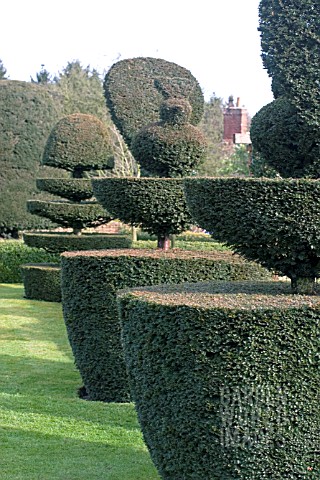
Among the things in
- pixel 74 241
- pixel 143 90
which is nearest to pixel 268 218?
pixel 143 90

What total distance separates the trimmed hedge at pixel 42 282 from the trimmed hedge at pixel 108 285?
901cm

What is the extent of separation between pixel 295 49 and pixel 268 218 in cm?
123

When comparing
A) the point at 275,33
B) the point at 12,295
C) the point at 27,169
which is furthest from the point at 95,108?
the point at 275,33

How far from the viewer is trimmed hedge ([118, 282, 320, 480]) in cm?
414

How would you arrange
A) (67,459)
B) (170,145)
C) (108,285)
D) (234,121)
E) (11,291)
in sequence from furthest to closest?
(234,121), (11,291), (170,145), (108,285), (67,459)

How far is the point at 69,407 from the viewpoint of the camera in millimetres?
7832

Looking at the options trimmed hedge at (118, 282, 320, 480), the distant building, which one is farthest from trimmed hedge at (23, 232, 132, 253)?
the distant building

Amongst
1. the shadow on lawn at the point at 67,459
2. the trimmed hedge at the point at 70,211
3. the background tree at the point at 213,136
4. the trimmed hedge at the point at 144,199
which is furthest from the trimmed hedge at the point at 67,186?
the background tree at the point at 213,136

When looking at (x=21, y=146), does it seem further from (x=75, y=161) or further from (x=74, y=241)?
(x=74, y=241)

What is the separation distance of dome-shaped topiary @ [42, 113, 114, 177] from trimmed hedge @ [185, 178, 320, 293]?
39.4 feet

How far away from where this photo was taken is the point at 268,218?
444 centimetres

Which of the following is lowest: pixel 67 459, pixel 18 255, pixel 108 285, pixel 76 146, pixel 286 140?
pixel 18 255

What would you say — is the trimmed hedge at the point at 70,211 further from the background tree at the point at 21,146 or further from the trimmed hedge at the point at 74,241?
the background tree at the point at 21,146

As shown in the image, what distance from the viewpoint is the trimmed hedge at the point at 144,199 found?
8.14 m
